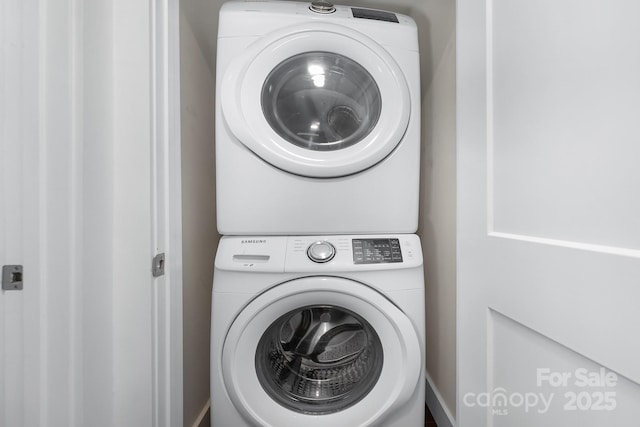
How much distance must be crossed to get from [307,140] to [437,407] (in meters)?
1.14

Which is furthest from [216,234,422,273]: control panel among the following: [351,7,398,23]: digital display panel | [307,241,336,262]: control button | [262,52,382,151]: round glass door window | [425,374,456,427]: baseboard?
[351,7,398,23]: digital display panel

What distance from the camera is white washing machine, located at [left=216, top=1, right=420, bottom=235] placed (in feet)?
2.86

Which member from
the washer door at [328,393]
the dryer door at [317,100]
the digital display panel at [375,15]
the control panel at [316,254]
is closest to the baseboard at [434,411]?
the washer door at [328,393]

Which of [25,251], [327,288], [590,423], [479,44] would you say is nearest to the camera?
[590,423]

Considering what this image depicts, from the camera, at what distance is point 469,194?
26.8 inches

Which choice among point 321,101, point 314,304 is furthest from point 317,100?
point 314,304

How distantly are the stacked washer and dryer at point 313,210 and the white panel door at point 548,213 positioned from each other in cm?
22

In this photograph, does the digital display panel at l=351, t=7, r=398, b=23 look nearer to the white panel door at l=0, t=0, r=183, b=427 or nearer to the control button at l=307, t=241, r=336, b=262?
the white panel door at l=0, t=0, r=183, b=427

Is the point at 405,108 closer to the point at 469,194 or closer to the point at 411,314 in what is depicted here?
the point at 469,194

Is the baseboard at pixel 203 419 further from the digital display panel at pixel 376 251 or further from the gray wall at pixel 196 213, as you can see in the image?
the digital display panel at pixel 376 251

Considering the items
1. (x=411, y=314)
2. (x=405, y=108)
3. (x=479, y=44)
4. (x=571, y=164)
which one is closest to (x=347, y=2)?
(x=405, y=108)

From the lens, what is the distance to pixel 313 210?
903 millimetres

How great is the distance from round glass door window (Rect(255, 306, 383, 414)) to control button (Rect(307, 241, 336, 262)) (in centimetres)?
22

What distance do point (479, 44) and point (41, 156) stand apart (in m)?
0.93
